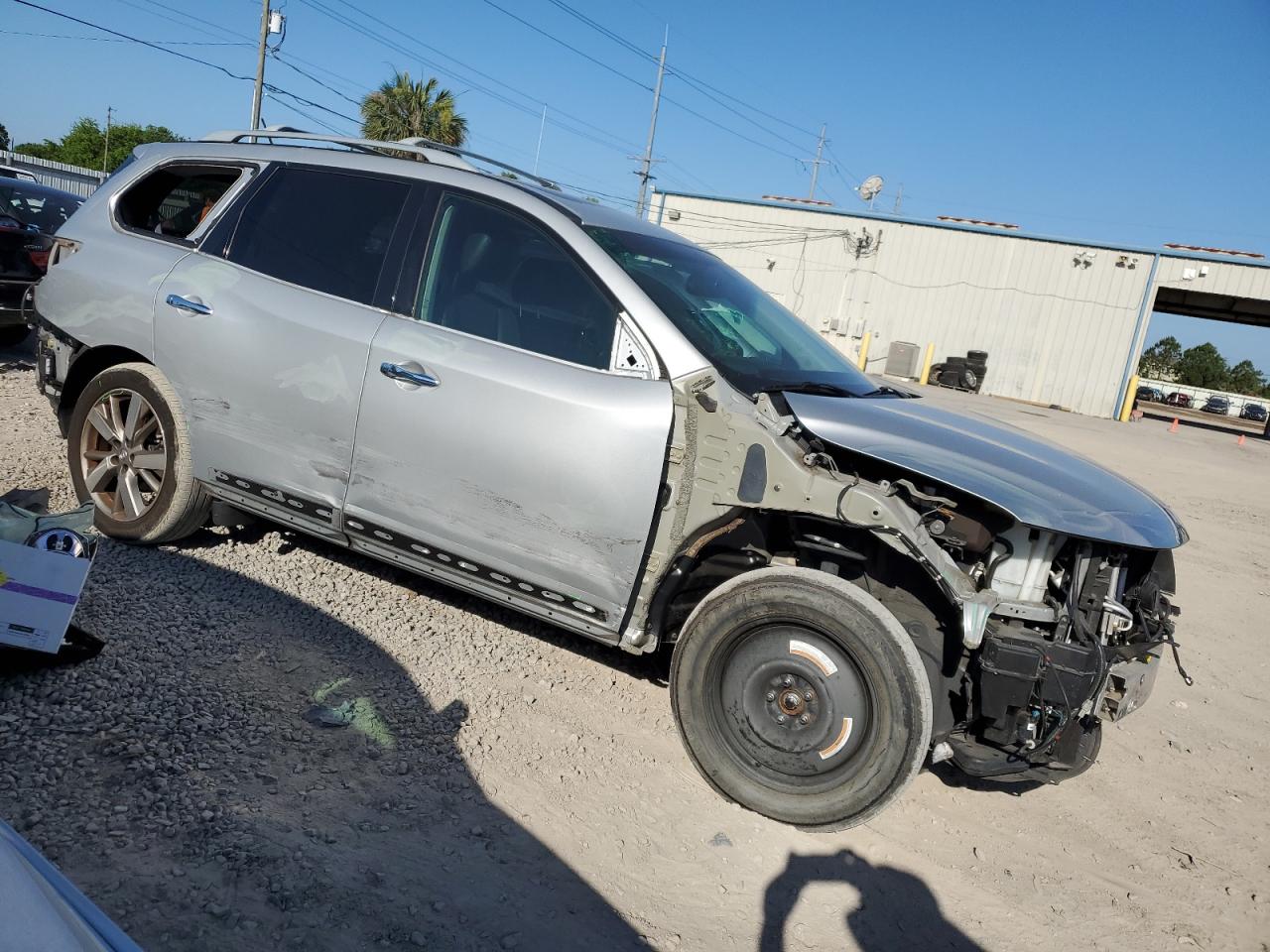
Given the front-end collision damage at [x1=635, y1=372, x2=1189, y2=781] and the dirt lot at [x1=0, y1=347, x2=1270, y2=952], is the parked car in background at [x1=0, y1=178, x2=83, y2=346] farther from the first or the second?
the front-end collision damage at [x1=635, y1=372, x2=1189, y2=781]

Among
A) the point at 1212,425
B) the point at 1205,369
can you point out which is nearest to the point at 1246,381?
the point at 1205,369

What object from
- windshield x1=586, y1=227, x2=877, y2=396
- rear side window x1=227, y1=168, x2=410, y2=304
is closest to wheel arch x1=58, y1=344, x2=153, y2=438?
rear side window x1=227, y1=168, x2=410, y2=304

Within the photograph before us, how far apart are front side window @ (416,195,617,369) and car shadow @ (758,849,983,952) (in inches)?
74.5

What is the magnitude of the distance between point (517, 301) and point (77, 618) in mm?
2111

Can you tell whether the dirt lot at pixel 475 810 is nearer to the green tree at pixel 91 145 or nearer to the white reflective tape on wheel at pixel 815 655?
the white reflective tape on wheel at pixel 815 655

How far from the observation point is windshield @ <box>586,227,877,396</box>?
12.0ft

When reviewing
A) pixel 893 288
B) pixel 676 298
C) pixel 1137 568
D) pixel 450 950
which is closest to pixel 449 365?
pixel 676 298

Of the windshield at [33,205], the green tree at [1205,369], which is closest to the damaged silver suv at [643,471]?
the windshield at [33,205]

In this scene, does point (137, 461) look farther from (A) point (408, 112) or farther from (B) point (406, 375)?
(A) point (408, 112)

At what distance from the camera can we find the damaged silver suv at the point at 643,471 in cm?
320

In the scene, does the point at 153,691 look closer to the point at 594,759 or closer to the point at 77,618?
the point at 77,618

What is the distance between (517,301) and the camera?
378cm

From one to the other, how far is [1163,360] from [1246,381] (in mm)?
6531

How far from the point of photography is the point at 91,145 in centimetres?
7325
